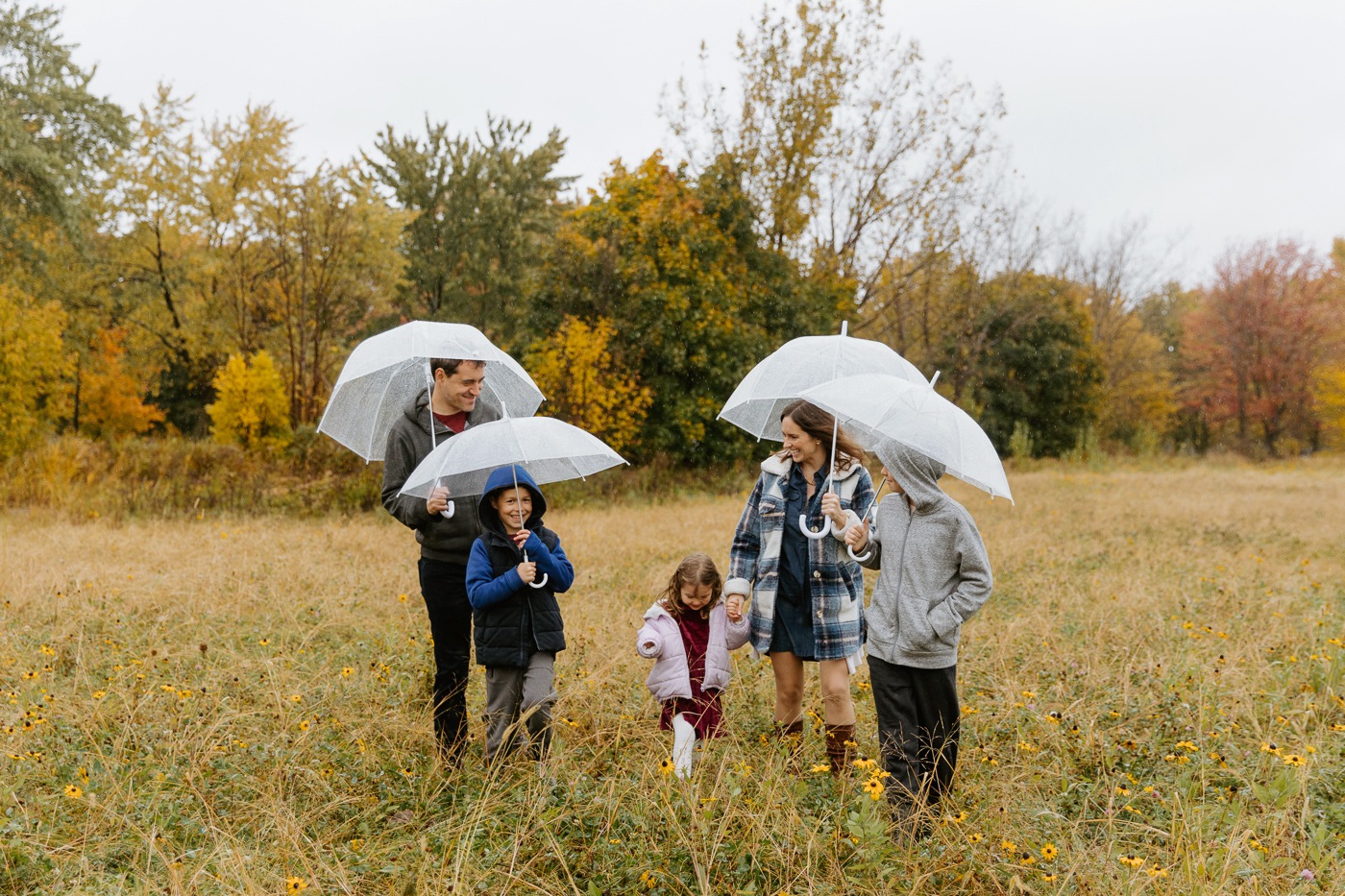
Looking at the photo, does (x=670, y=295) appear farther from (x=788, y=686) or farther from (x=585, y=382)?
(x=788, y=686)

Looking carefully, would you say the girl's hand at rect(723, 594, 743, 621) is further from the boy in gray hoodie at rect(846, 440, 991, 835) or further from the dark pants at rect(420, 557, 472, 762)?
the dark pants at rect(420, 557, 472, 762)

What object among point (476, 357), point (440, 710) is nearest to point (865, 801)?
point (440, 710)

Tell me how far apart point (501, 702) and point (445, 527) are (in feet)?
2.46

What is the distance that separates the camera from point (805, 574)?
3857 millimetres

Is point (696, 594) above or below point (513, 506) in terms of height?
below

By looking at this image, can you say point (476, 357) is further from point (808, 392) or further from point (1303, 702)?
point (1303, 702)

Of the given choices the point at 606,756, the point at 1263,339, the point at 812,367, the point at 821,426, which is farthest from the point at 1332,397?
the point at 606,756

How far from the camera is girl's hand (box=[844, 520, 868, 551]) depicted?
3.47 meters

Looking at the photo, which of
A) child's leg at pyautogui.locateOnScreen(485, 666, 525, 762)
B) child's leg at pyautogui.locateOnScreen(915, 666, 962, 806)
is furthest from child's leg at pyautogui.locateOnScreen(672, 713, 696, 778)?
child's leg at pyautogui.locateOnScreen(915, 666, 962, 806)

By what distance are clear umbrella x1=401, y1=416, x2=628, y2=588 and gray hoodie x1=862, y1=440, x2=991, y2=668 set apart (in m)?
1.09

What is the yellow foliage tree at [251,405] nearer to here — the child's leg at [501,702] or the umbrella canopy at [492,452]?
the umbrella canopy at [492,452]

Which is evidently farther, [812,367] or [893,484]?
[812,367]

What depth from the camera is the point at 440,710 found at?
158 inches

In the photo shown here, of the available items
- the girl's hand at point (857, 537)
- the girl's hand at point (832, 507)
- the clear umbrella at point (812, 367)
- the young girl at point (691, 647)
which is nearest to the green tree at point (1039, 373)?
the clear umbrella at point (812, 367)
